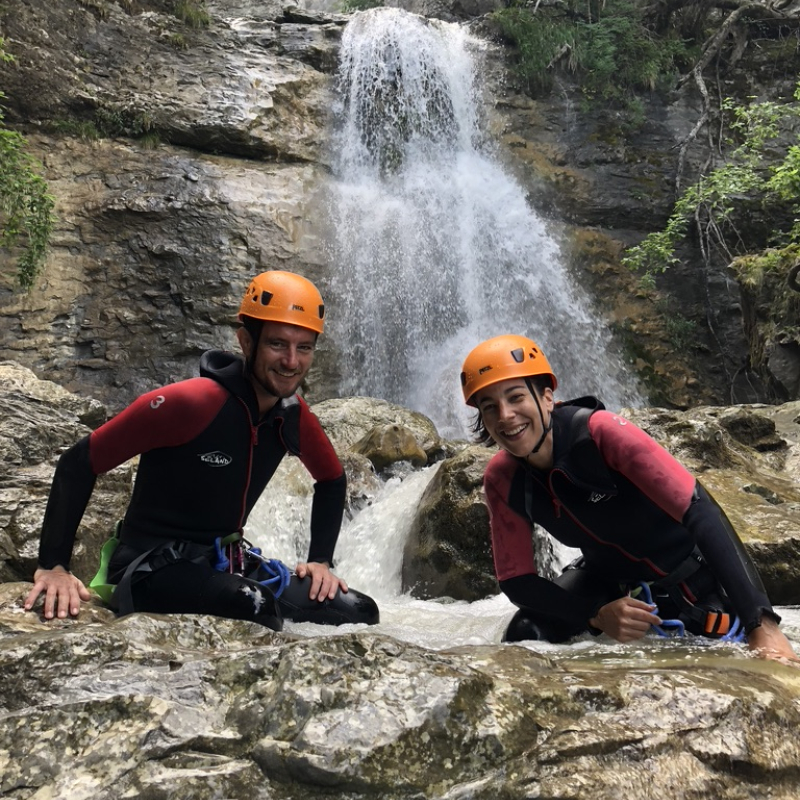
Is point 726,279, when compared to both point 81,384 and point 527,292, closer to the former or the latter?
point 527,292

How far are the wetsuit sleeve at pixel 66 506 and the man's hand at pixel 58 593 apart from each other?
0.04m

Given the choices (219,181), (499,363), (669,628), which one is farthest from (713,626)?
(219,181)

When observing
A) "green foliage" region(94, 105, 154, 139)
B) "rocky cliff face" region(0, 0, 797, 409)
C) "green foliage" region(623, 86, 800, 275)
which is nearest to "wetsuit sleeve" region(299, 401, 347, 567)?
"rocky cliff face" region(0, 0, 797, 409)

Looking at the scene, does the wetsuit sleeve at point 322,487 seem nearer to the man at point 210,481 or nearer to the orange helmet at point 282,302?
the man at point 210,481

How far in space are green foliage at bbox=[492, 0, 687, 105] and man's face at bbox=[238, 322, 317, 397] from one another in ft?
44.5

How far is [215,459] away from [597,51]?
47.4 feet

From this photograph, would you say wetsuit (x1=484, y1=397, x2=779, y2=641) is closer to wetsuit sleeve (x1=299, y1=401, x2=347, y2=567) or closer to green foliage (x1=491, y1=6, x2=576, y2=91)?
wetsuit sleeve (x1=299, y1=401, x2=347, y2=567)

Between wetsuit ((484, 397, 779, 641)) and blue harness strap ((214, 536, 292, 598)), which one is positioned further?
blue harness strap ((214, 536, 292, 598))

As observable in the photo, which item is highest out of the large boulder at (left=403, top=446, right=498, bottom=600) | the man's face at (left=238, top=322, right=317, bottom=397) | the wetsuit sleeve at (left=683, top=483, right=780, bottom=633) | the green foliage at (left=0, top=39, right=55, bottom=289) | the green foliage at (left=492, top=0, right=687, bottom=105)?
the green foliage at (left=492, top=0, right=687, bottom=105)

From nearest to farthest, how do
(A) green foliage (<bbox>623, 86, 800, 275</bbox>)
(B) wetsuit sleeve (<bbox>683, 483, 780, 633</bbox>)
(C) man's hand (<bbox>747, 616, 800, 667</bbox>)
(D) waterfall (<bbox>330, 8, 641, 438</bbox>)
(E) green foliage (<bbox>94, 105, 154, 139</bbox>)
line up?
(C) man's hand (<bbox>747, 616, 800, 667</bbox>), (B) wetsuit sleeve (<bbox>683, 483, 780, 633</bbox>), (A) green foliage (<bbox>623, 86, 800, 275</bbox>), (E) green foliage (<bbox>94, 105, 154, 139</bbox>), (D) waterfall (<bbox>330, 8, 641, 438</bbox>)

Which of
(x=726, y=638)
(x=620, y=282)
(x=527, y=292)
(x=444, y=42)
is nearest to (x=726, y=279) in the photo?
(x=620, y=282)

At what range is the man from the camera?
110 inches

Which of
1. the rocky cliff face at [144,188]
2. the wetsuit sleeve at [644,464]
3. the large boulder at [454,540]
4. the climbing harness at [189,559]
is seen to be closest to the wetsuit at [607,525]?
the wetsuit sleeve at [644,464]

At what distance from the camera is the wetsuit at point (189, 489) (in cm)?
280
